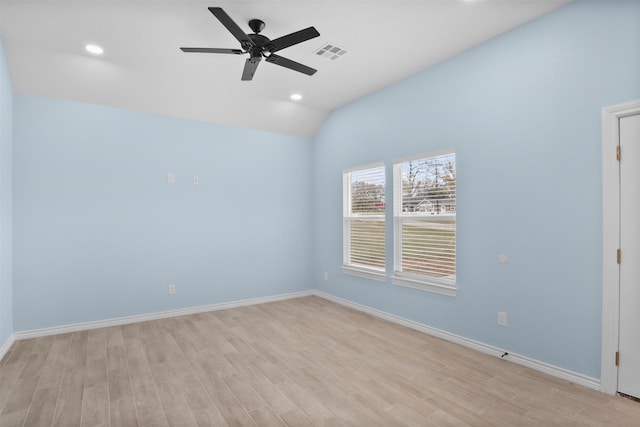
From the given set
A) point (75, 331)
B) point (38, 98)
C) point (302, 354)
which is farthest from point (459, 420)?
point (38, 98)

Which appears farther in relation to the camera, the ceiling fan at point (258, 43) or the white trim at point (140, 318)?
the white trim at point (140, 318)

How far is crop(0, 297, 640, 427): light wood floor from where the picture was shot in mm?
2156

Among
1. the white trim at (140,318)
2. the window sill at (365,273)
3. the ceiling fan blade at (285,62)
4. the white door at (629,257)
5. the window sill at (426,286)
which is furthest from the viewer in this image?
the window sill at (365,273)

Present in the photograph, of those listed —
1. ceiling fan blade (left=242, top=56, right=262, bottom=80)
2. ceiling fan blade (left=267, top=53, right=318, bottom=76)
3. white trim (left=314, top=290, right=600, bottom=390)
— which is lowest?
white trim (left=314, top=290, right=600, bottom=390)

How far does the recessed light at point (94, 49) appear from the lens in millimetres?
3188

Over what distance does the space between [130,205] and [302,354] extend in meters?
2.92

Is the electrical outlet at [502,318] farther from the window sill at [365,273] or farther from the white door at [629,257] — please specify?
the window sill at [365,273]

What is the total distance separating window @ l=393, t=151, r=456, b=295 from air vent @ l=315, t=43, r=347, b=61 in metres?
1.49

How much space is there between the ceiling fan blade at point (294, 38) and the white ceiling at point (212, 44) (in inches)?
10.7

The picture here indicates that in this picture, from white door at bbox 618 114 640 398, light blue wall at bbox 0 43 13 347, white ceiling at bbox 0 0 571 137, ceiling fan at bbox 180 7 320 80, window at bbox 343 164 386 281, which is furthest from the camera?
window at bbox 343 164 386 281

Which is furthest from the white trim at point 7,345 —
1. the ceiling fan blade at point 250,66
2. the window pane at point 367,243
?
the window pane at point 367,243

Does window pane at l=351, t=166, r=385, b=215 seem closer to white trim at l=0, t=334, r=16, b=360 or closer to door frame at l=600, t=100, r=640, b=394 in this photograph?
door frame at l=600, t=100, r=640, b=394

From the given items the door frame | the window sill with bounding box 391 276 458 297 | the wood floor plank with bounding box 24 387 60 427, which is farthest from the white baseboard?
the wood floor plank with bounding box 24 387 60 427

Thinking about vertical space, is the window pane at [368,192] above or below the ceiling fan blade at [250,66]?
below
